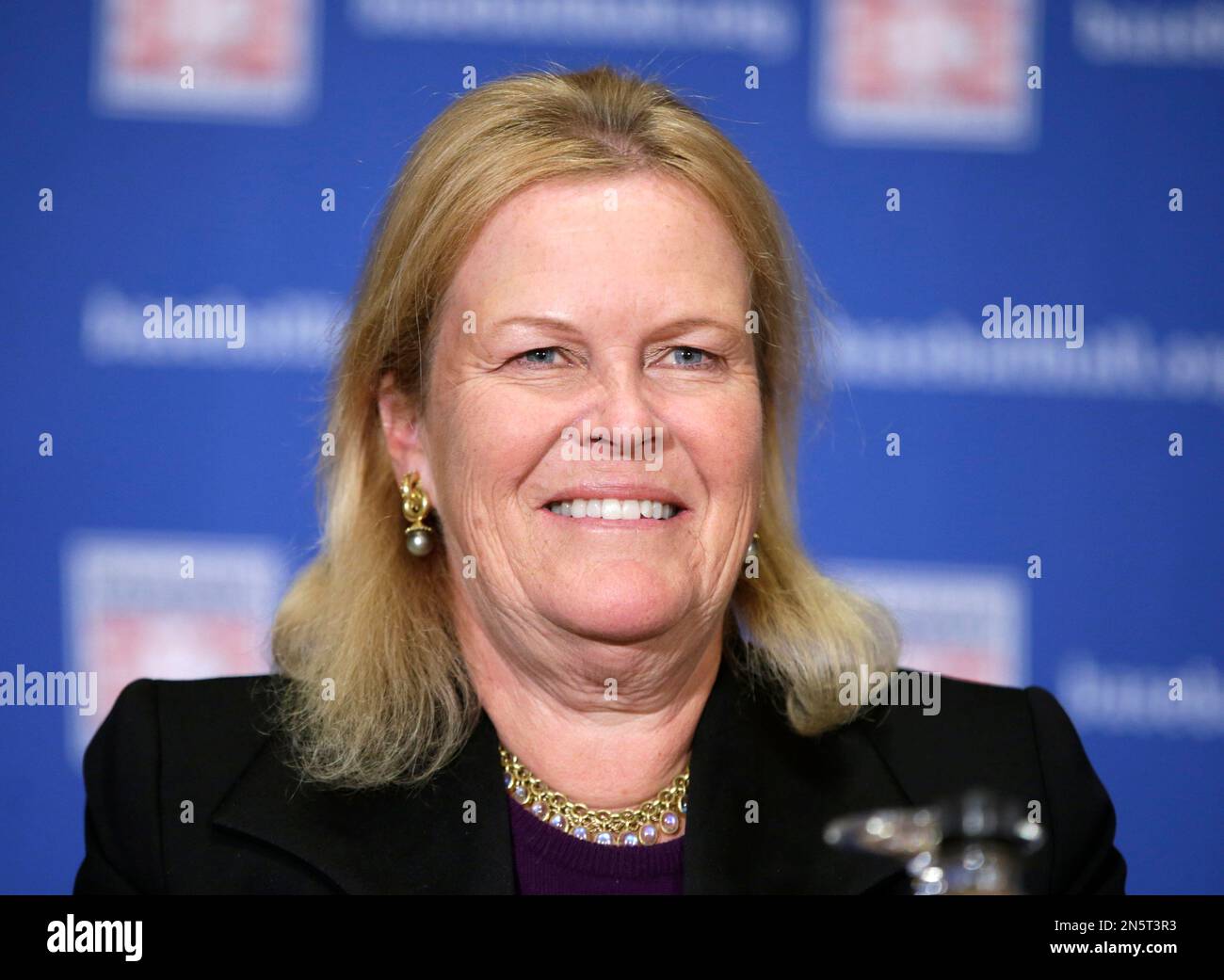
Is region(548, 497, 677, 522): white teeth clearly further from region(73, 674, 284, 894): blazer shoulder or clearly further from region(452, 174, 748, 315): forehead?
region(73, 674, 284, 894): blazer shoulder

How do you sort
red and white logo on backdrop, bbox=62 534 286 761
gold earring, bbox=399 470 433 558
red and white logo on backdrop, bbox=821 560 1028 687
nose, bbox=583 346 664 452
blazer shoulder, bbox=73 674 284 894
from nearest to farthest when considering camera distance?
nose, bbox=583 346 664 452, blazer shoulder, bbox=73 674 284 894, gold earring, bbox=399 470 433 558, red and white logo on backdrop, bbox=62 534 286 761, red and white logo on backdrop, bbox=821 560 1028 687

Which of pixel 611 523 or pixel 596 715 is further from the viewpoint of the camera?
pixel 596 715

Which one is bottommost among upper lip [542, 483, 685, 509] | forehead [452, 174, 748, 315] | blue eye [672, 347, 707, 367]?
upper lip [542, 483, 685, 509]

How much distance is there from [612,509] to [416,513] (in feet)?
1.06

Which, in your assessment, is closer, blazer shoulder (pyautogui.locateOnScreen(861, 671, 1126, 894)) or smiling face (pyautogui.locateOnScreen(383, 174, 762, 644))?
smiling face (pyautogui.locateOnScreen(383, 174, 762, 644))

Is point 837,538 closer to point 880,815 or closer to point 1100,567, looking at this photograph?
point 1100,567

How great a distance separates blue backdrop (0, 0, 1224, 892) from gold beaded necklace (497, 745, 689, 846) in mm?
992

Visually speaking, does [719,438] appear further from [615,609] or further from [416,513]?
[416,513]

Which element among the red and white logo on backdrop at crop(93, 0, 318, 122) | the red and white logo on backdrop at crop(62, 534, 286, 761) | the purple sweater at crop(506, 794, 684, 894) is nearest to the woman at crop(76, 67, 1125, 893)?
the purple sweater at crop(506, 794, 684, 894)

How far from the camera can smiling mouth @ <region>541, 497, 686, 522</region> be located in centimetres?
177

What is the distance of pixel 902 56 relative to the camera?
2855mm

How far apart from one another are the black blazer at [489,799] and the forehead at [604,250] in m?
0.52

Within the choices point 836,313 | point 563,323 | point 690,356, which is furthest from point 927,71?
point 563,323

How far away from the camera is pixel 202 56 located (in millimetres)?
2732
